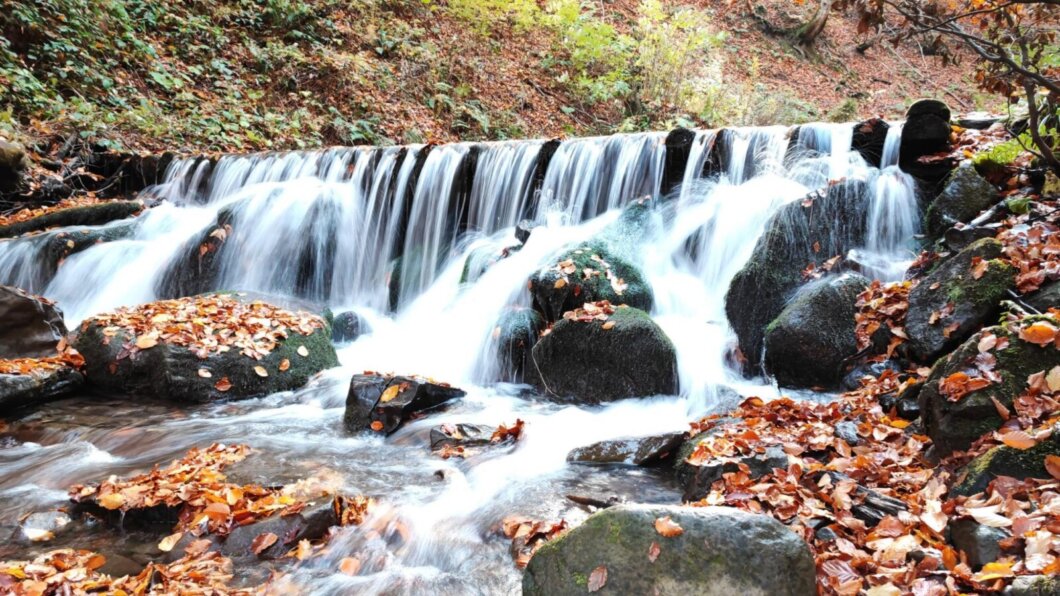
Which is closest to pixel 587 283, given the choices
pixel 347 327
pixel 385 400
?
pixel 385 400

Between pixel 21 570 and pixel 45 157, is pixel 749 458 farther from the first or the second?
pixel 45 157

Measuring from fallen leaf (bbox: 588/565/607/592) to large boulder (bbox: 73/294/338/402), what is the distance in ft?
16.2

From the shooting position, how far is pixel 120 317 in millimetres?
6578

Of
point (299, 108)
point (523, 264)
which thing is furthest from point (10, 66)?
point (523, 264)

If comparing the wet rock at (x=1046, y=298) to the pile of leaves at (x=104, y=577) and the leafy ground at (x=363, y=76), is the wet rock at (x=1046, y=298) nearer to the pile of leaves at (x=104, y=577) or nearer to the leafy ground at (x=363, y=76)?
the pile of leaves at (x=104, y=577)

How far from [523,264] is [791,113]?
12814 mm

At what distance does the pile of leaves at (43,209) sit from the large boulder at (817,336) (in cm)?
1129

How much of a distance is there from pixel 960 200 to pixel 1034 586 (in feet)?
16.9

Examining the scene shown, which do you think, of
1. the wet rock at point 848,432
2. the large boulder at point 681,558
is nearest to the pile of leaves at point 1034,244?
the wet rock at point 848,432

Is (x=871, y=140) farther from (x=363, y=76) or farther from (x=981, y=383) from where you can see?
(x=363, y=76)

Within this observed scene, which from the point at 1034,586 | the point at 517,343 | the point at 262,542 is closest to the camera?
the point at 1034,586

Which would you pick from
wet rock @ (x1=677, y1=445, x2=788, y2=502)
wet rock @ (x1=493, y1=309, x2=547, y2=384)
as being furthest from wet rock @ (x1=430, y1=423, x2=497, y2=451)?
wet rock @ (x1=677, y1=445, x2=788, y2=502)

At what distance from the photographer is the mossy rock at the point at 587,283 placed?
21.6 ft

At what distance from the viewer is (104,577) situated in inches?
121
